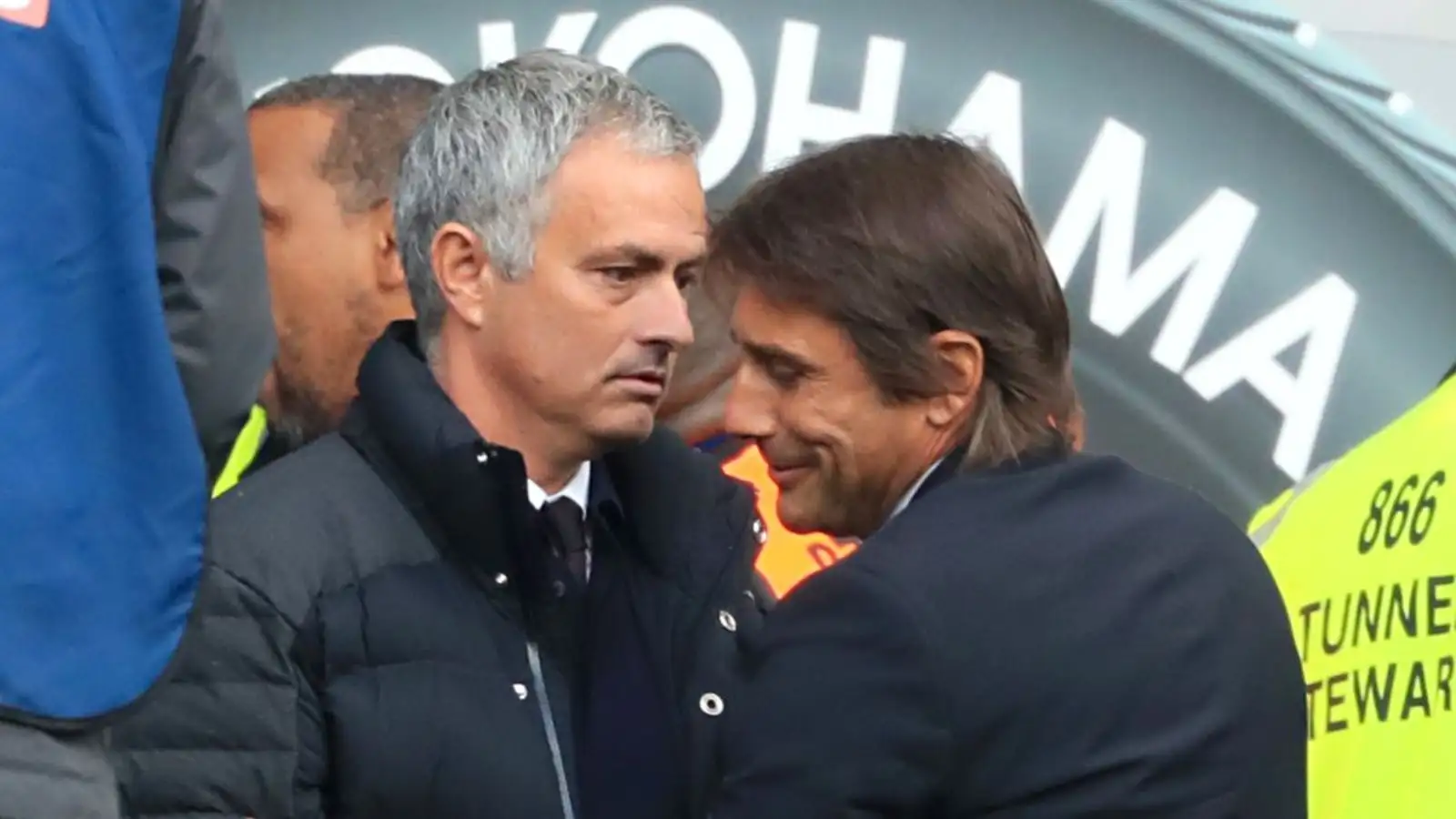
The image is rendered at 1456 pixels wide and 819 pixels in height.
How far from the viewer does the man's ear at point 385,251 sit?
212cm

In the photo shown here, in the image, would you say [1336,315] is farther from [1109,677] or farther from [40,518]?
[40,518]

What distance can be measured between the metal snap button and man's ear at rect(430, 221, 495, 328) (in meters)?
0.34

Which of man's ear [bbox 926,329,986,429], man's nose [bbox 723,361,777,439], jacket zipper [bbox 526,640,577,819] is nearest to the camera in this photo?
man's ear [bbox 926,329,986,429]

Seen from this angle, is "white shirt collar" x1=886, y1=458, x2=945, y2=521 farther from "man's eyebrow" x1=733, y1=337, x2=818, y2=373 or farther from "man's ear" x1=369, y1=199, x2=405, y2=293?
"man's ear" x1=369, y1=199, x2=405, y2=293

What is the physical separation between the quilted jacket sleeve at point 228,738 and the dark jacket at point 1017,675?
38cm

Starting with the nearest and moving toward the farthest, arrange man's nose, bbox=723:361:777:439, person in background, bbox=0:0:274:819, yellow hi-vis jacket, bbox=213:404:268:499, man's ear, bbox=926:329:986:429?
1. person in background, bbox=0:0:274:819
2. man's ear, bbox=926:329:986:429
3. man's nose, bbox=723:361:777:439
4. yellow hi-vis jacket, bbox=213:404:268:499

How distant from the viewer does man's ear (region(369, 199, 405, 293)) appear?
212 cm

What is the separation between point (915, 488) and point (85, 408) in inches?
18.9

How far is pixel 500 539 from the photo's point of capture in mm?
1549

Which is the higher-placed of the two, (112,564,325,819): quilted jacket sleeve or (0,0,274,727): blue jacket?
(0,0,274,727): blue jacket

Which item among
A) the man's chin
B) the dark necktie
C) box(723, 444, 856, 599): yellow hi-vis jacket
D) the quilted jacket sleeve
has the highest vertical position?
the man's chin

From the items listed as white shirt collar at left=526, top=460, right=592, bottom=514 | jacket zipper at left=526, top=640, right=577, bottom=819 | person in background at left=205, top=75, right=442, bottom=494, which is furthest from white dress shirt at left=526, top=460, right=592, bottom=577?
person in background at left=205, top=75, right=442, bottom=494

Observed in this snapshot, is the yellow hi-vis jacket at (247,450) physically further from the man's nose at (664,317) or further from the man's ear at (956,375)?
the man's ear at (956,375)

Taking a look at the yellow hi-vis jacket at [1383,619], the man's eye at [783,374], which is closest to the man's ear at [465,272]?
the man's eye at [783,374]
